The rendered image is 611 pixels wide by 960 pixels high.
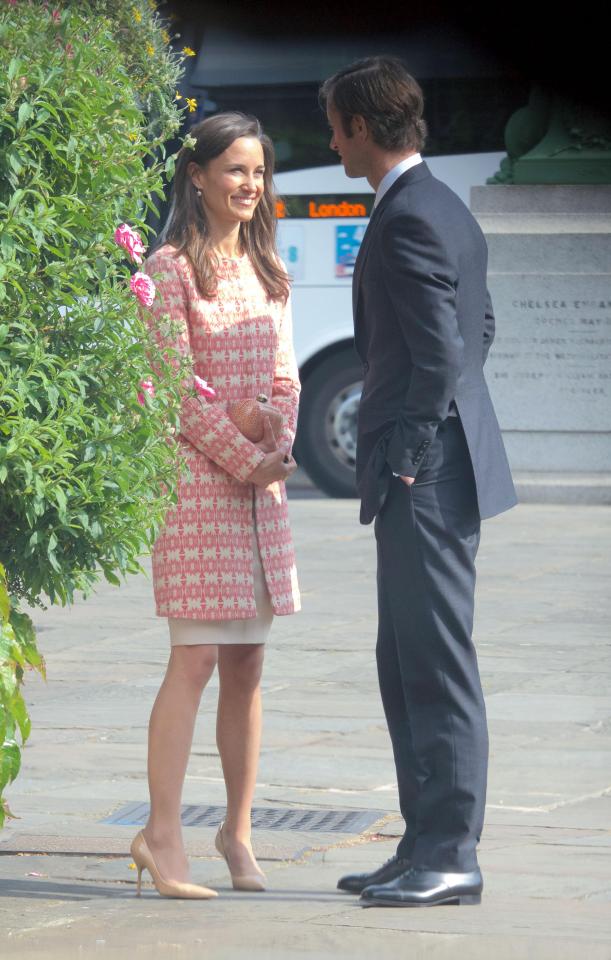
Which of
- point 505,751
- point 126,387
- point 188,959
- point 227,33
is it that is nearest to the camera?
point 188,959

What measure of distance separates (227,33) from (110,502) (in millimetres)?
11680

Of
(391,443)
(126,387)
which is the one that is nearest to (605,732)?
(391,443)

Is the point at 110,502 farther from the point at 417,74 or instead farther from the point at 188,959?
the point at 417,74

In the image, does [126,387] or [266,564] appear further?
[266,564]

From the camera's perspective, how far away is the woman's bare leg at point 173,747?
4.27 metres

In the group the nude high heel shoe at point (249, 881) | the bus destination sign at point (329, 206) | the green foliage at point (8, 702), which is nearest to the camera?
the green foliage at point (8, 702)

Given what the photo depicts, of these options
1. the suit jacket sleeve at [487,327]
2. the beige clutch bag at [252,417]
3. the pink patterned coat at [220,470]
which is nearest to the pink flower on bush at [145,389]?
the pink patterned coat at [220,470]

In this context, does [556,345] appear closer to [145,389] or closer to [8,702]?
[145,389]

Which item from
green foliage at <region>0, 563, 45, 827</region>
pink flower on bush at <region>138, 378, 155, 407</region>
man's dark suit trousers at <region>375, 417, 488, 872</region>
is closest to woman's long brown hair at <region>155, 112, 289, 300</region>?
pink flower on bush at <region>138, 378, 155, 407</region>

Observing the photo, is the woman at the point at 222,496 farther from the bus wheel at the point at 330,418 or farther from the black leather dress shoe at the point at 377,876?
the bus wheel at the point at 330,418

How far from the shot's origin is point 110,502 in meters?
3.92

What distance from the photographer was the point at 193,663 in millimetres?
4363

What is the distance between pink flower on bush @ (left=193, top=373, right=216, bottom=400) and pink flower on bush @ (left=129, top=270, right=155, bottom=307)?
0.32 m

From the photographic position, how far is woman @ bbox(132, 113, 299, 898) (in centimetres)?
434
